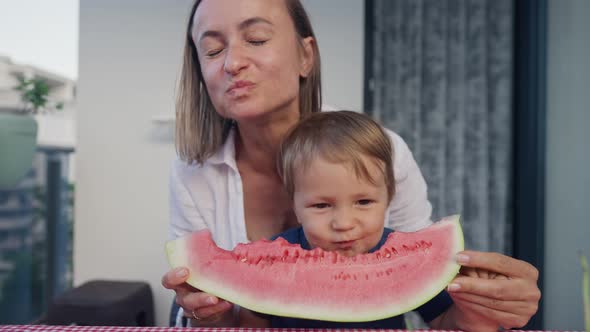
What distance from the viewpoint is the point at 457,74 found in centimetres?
277

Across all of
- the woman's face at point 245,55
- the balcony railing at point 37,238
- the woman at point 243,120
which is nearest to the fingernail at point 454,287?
the woman at point 243,120

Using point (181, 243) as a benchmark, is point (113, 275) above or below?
below

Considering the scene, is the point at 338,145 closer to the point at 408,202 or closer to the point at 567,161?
the point at 408,202

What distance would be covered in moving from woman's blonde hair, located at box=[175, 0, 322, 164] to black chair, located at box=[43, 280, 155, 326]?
1.39 meters

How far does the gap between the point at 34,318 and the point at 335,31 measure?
113 inches

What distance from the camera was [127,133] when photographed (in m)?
2.85

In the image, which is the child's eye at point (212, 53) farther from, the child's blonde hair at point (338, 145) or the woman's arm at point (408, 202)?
the woman's arm at point (408, 202)

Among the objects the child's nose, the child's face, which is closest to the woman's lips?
the child's face

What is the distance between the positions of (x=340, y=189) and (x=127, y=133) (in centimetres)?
236

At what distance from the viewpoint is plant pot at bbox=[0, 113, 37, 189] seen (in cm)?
243

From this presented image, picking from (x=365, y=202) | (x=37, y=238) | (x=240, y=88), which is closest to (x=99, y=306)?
(x=37, y=238)

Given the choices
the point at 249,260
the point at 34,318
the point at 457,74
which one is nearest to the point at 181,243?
the point at 249,260

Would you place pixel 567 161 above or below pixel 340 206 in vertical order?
above

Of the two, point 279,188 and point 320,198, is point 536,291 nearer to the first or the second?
point 320,198
